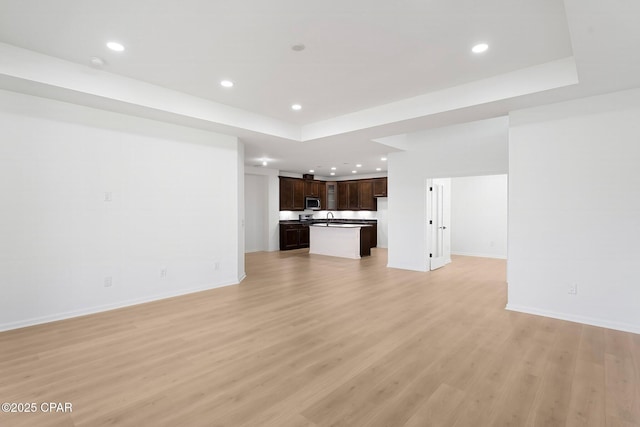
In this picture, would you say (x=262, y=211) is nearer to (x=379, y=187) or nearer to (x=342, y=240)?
(x=342, y=240)

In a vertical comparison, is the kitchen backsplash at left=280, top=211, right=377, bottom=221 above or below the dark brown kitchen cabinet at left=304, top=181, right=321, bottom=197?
below

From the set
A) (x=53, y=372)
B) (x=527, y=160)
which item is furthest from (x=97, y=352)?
(x=527, y=160)

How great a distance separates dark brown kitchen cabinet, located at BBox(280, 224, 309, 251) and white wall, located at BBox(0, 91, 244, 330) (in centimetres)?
483

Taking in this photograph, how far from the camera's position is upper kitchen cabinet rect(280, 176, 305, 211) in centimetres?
1058

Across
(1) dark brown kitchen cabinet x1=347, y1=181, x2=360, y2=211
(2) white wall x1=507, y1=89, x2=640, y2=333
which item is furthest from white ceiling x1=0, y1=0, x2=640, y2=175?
(1) dark brown kitchen cabinet x1=347, y1=181, x2=360, y2=211

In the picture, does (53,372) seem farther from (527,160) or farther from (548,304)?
(527,160)

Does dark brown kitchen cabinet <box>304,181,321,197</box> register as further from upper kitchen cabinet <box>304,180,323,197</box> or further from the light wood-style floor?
the light wood-style floor

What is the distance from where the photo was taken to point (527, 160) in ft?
13.3

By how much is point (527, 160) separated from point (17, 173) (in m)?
6.31

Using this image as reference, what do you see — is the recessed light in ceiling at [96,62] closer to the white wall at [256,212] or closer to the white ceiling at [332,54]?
the white ceiling at [332,54]

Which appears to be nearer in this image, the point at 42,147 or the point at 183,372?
the point at 183,372

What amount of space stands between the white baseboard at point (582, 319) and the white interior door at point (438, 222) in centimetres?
272

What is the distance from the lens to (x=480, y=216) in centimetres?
899

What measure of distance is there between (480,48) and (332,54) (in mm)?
1499
